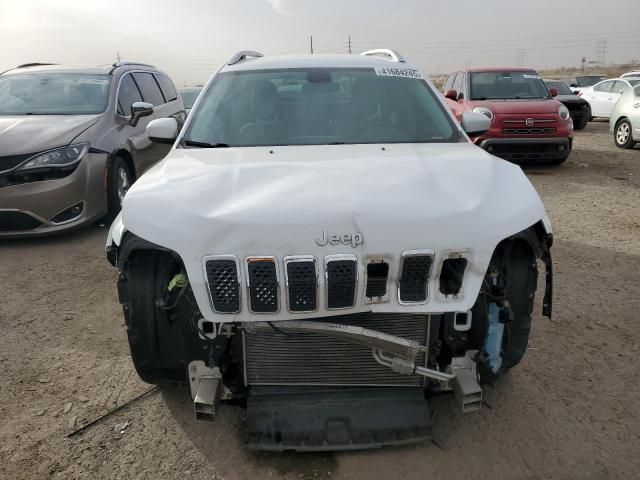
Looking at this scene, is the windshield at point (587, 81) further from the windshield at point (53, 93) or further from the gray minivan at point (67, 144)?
the windshield at point (53, 93)

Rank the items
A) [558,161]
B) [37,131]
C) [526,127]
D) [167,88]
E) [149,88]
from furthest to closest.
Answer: [558,161], [526,127], [167,88], [149,88], [37,131]

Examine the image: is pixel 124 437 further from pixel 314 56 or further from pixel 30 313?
pixel 314 56

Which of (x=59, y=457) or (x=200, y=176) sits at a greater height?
(x=200, y=176)

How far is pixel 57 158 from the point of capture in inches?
215

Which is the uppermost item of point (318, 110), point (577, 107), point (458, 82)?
point (318, 110)

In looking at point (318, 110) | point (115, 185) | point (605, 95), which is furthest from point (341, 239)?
point (605, 95)

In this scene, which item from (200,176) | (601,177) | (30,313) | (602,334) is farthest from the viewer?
(601,177)

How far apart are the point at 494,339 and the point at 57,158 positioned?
4.69 meters

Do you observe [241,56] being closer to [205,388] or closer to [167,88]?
[205,388]

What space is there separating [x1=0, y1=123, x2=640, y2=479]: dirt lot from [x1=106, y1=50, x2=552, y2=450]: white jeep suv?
0.24 meters

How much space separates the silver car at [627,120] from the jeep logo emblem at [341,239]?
1149 centimetres

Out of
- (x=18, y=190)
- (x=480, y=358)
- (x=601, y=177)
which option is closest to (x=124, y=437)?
(x=480, y=358)

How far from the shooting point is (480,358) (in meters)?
2.62

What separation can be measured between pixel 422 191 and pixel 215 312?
3.33 ft
